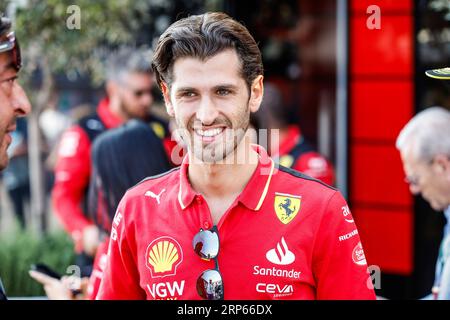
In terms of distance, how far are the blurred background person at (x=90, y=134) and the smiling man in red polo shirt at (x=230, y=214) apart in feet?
A: 6.79

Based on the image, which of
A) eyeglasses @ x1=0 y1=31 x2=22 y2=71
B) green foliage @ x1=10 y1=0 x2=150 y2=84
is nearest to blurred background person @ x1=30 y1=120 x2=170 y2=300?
eyeglasses @ x1=0 y1=31 x2=22 y2=71

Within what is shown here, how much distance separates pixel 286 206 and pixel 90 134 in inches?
101

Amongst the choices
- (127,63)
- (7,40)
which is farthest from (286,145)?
(7,40)

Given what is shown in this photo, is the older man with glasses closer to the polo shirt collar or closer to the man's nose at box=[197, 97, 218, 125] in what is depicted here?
the polo shirt collar

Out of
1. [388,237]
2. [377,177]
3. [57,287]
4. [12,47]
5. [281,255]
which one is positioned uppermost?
[12,47]

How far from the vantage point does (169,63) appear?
6.63 ft

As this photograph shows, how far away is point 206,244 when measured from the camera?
1987mm

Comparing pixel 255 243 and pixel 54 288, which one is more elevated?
pixel 255 243

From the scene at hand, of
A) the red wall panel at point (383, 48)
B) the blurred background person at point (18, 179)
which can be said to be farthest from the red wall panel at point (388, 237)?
the blurred background person at point (18, 179)

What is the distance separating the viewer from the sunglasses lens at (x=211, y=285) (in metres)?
1.96

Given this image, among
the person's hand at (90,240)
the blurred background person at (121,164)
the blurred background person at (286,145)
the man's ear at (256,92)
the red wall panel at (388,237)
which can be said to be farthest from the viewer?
the red wall panel at (388,237)

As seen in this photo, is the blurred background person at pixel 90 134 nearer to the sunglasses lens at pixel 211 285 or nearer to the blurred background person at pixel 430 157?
the blurred background person at pixel 430 157

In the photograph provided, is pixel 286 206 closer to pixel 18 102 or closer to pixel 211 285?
pixel 211 285

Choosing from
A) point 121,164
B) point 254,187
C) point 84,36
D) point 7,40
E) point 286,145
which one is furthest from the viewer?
point 84,36
